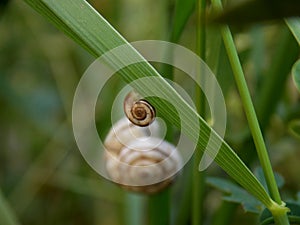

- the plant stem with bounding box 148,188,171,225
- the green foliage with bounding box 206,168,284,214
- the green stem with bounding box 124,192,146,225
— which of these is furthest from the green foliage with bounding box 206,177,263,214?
the green stem with bounding box 124,192,146,225

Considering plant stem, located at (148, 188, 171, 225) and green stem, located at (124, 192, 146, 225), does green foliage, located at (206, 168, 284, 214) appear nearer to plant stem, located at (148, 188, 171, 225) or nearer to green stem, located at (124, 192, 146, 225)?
plant stem, located at (148, 188, 171, 225)

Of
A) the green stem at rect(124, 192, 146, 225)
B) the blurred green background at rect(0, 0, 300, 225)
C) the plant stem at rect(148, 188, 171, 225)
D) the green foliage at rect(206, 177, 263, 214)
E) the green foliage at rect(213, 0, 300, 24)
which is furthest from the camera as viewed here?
the blurred green background at rect(0, 0, 300, 225)

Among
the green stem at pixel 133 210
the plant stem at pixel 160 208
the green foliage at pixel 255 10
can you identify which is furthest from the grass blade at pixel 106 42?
the green stem at pixel 133 210

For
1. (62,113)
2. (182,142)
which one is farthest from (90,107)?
(182,142)

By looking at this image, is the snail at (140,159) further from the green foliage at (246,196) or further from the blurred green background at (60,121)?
the blurred green background at (60,121)

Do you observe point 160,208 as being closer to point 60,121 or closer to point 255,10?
point 255,10

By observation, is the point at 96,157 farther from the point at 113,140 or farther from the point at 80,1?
the point at 80,1
